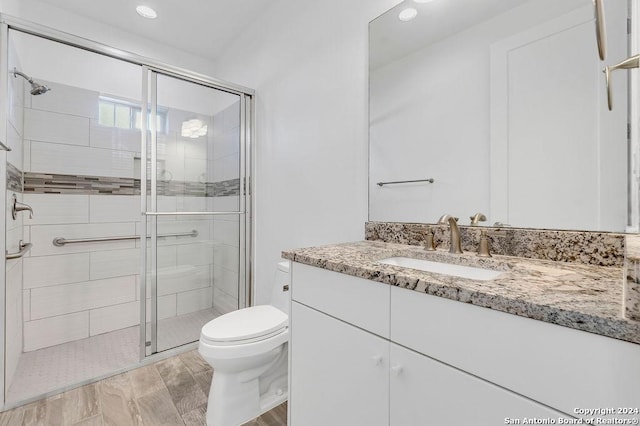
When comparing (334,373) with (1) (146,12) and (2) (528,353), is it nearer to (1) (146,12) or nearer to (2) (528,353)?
(2) (528,353)

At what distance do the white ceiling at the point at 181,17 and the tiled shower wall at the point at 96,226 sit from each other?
0.64 m

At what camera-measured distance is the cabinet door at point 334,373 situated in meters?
0.85

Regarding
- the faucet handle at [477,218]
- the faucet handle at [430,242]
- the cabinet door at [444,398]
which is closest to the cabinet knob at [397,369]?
the cabinet door at [444,398]

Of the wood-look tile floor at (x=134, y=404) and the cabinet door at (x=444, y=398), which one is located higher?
the cabinet door at (x=444, y=398)

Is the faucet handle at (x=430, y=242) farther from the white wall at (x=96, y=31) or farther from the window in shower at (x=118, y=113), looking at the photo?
the white wall at (x=96, y=31)

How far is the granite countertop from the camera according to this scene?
1.68 ft

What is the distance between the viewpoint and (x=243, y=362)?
1356mm

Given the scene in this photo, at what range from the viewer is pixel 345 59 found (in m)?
1.68

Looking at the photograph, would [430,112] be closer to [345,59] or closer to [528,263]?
[345,59]

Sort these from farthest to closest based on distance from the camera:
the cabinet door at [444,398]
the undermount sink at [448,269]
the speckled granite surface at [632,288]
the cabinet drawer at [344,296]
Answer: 1. the undermount sink at [448,269]
2. the cabinet drawer at [344,296]
3. the cabinet door at [444,398]
4. the speckled granite surface at [632,288]

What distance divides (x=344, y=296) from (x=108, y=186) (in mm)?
2457

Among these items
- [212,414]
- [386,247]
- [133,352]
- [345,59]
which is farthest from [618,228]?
[133,352]

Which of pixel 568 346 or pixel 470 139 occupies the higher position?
pixel 470 139

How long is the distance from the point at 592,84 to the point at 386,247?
0.90 m
